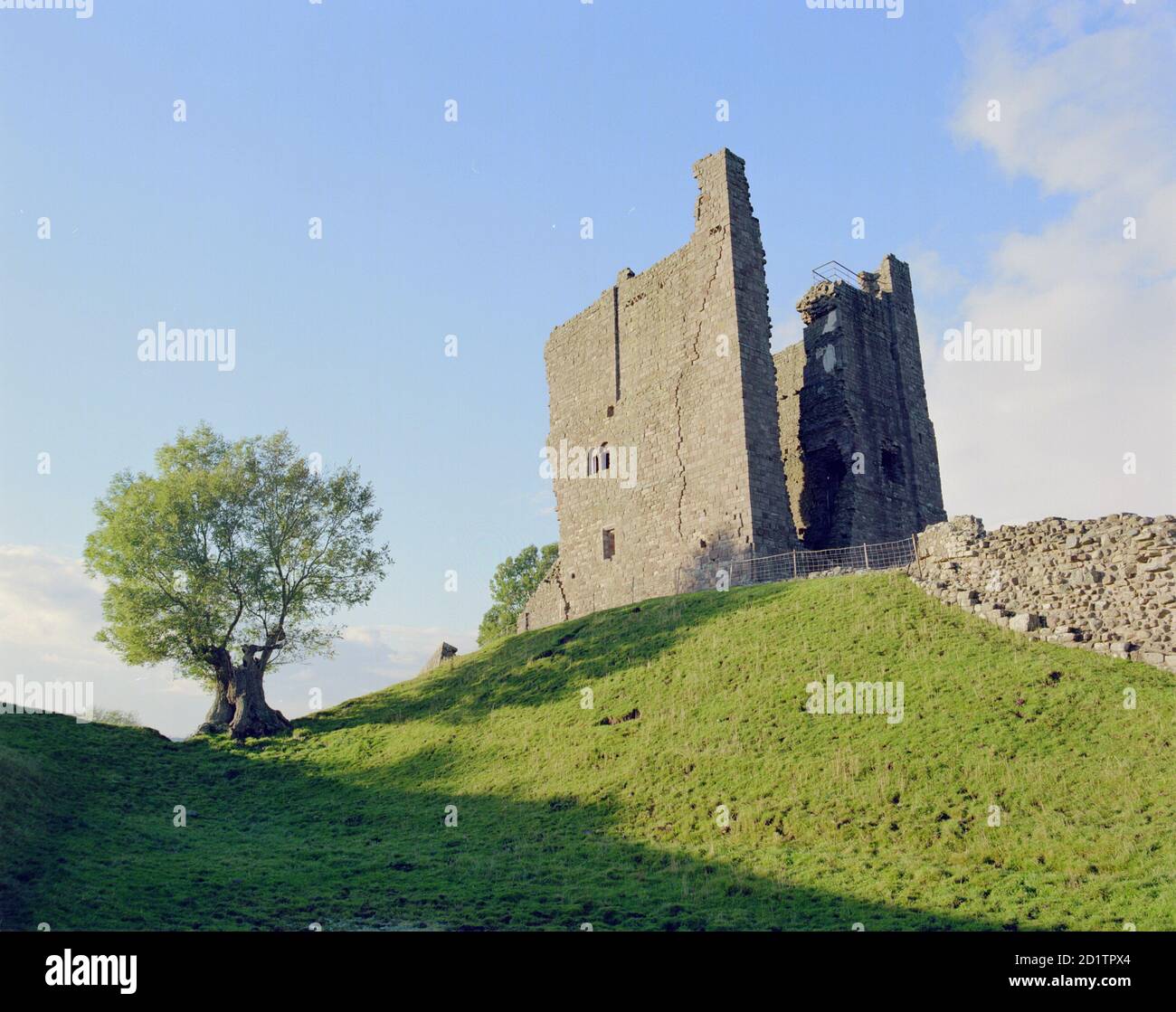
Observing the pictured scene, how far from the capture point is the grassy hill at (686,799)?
13422 millimetres

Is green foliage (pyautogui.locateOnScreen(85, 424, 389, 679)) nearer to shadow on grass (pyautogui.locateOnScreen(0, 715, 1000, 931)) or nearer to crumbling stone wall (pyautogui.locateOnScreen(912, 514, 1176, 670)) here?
shadow on grass (pyautogui.locateOnScreen(0, 715, 1000, 931))

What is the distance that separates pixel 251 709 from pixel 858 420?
79.2 feet

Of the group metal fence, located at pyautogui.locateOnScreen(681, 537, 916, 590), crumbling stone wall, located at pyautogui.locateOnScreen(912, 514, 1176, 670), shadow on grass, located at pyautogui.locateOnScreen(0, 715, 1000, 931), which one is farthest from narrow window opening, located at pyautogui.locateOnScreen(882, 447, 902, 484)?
shadow on grass, located at pyautogui.locateOnScreen(0, 715, 1000, 931)

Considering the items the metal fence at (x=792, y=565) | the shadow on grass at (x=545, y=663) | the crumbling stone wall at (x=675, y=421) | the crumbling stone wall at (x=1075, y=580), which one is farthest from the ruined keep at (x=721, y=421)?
the crumbling stone wall at (x=1075, y=580)

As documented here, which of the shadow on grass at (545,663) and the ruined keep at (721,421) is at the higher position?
the ruined keep at (721,421)

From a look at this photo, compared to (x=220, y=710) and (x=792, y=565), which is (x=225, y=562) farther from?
(x=792, y=565)

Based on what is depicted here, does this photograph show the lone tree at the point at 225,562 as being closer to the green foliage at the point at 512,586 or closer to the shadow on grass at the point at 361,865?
the shadow on grass at the point at 361,865

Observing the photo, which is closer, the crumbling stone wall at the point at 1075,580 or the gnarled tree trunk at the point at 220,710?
the crumbling stone wall at the point at 1075,580

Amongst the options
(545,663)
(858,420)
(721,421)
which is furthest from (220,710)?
(858,420)

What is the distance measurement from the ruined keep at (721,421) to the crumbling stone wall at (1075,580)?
8.11 m

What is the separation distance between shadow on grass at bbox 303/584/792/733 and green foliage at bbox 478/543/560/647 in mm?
21939

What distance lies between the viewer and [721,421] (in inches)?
1228
